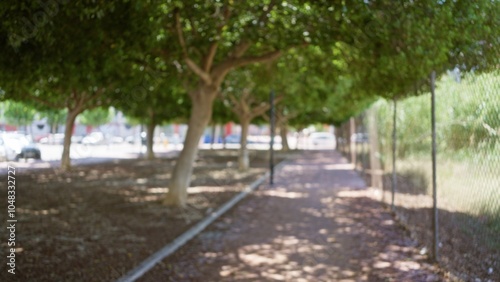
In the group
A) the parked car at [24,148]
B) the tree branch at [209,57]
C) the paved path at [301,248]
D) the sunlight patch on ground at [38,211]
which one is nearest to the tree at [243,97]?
the tree branch at [209,57]

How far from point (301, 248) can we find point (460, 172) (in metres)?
2.41

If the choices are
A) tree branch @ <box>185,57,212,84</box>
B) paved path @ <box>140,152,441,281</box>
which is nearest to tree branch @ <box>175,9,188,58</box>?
tree branch @ <box>185,57,212,84</box>

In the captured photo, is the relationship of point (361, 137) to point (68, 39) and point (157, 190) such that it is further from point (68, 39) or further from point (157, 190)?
point (68, 39)

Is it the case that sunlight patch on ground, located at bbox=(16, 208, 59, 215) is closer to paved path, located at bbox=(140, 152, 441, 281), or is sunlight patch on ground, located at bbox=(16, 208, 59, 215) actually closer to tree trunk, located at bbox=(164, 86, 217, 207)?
tree trunk, located at bbox=(164, 86, 217, 207)

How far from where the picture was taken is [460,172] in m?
6.16

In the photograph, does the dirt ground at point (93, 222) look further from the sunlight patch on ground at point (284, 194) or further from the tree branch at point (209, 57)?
the tree branch at point (209, 57)

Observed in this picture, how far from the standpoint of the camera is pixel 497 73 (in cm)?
438

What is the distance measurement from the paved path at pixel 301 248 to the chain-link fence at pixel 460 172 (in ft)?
1.40

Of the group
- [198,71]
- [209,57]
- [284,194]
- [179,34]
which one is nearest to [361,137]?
[284,194]

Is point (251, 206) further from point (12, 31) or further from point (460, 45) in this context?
point (12, 31)

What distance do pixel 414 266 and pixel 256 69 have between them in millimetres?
9536

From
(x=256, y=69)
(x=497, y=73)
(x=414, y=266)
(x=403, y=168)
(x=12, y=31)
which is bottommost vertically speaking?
(x=414, y=266)

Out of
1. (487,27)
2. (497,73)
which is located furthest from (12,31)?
(487,27)

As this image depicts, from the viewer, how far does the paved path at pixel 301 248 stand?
5910 mm
